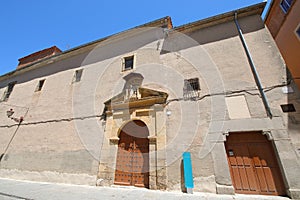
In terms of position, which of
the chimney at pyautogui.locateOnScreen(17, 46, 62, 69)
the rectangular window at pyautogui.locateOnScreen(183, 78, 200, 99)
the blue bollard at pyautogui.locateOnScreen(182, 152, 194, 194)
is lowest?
the blue bollard at pyautogui.locateOnScreen(182, 152, 194, 194)

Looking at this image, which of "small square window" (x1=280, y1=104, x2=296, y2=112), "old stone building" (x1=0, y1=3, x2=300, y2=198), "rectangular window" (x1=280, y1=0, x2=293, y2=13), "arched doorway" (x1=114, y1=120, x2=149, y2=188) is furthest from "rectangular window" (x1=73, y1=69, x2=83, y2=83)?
"rectangular window" (x1=280, y1=0, x2=293, y2=13)

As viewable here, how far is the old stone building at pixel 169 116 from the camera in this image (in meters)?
3.78

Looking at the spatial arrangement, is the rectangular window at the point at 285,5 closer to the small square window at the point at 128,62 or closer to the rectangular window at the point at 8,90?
the small square window at the point at 128,62

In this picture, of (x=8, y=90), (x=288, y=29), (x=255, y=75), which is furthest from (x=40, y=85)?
(x=288, y=29)

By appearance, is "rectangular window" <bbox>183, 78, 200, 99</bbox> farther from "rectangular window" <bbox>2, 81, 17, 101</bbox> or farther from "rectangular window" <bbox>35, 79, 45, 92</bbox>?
"rectangular window" <bbox>2, 81, 17, 101</bbox>

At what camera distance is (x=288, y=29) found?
6.12 metres

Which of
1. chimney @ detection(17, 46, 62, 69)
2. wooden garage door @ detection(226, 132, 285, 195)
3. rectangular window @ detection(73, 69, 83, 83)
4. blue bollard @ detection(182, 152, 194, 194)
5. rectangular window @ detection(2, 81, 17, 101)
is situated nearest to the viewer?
wooden garage door @ detection(226, 132, 285, 195)

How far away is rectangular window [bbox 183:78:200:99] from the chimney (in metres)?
10.5

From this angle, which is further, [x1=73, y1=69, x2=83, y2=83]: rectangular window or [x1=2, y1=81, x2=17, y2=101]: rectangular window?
[x1=2, y1=81, x2=17, y2=101]: rectangular window

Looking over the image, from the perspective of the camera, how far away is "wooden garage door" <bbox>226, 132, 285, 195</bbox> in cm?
349

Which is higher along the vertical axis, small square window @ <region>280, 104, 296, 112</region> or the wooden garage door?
small square window @ <region>280, 104, 296, 112</region>

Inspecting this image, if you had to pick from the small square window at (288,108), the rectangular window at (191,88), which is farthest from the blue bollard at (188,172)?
the small square window at (288,108)

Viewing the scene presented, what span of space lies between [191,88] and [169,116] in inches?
50.2

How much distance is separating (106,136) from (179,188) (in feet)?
9.78
